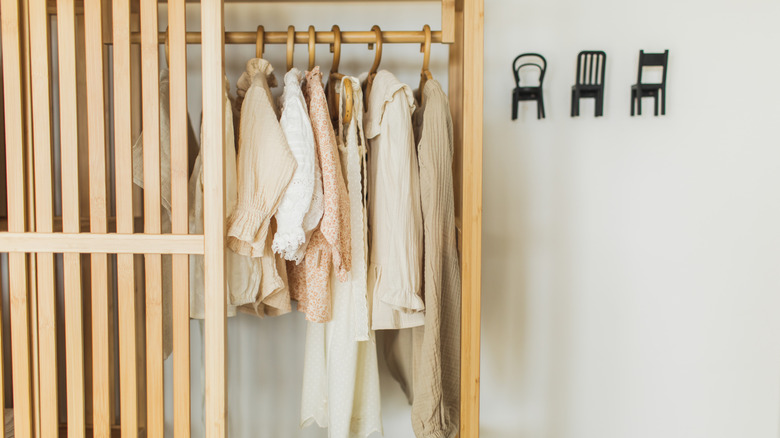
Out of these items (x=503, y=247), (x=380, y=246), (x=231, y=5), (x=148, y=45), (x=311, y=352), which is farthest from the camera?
(x=503, y=247)

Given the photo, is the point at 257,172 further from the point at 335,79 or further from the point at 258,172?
the point at 335,79

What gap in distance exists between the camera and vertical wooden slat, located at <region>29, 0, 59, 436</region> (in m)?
1.11

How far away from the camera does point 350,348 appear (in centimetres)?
133

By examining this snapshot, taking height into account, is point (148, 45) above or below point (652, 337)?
above

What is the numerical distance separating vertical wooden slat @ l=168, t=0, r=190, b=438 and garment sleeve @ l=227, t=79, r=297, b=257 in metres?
0.12

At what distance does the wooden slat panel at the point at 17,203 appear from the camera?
110 centimetres

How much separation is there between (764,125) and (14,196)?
2.18m

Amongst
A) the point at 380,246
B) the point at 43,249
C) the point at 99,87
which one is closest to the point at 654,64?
the point at 380,246

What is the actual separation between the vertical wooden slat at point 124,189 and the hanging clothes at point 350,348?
1.47ft

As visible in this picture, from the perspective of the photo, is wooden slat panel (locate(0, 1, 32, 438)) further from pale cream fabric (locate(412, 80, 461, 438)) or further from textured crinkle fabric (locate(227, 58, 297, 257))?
pale cream fabric (locate(412, 80, 461, 438))

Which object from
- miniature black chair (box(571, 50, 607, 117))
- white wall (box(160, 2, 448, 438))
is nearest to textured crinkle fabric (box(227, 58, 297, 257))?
white wall (box(160, 2, 448, 438))

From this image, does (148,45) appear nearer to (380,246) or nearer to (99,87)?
(99,87)

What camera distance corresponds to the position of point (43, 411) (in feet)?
3.71

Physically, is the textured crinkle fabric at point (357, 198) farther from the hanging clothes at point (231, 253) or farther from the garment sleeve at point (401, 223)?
the hanging clothes at point (231, 253)
